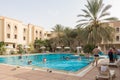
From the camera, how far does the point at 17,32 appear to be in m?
38.2

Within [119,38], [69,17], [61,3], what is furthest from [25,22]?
[119,38]

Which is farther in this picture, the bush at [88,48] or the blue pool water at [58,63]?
the bush at [88,48]

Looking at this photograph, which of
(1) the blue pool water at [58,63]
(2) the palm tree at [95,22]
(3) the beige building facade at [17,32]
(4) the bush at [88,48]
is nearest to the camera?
(1) the blue pool water at [58,63]

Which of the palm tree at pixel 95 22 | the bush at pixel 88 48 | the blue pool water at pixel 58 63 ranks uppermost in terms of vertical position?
the palm tree at pixel 95 22

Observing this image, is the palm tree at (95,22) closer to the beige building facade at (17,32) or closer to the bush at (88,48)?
the bush at (88,48)

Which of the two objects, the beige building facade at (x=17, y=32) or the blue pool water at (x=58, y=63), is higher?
the beige building facade at (x=17, y=32)

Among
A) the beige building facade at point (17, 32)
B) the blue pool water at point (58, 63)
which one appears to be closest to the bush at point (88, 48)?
the blue pool water at point (58, 63)

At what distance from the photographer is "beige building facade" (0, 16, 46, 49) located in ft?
112

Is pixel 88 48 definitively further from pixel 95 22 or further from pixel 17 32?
pixel 17 32

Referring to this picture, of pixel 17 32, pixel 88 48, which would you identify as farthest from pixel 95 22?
pixel 17 32

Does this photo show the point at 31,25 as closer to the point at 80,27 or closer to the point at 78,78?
the point at 80,27

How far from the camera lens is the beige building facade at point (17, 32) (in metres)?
34.2

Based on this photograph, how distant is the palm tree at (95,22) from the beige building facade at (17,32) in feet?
66.2

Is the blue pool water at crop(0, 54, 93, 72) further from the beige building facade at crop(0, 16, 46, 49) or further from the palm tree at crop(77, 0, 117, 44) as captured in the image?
the beige building facade at crop(0, 16, 46, 49)
